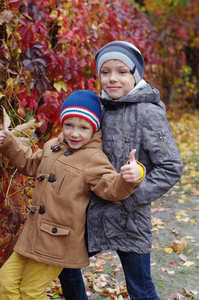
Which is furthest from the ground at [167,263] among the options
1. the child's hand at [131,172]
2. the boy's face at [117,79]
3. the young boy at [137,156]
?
the boy's face at [117,79]

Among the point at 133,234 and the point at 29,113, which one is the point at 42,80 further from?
the point at 133,234

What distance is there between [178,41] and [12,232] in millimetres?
9625

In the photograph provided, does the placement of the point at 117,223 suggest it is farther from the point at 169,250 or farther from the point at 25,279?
the point at 169,250

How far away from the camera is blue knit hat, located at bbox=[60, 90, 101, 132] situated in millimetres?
1956

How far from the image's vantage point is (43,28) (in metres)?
Answer: 2.72

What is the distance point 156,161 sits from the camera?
6.22 ft

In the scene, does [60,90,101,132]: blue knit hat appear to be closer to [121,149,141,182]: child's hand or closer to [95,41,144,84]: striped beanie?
[95,41,144,84]: striped beanie

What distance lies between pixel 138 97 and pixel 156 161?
0.34 meters

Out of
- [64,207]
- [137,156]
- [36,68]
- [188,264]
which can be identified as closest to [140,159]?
[137,156]

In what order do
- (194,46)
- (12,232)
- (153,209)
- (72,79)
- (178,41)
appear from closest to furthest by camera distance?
(12,232)
(72,79)
(153,209)
(178,41)
(194,46)

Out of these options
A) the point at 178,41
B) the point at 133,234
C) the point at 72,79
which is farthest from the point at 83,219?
the point at 178,41

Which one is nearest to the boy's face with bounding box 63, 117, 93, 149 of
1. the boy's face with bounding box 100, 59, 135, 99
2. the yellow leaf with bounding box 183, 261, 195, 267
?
the boy's face with bounding box 100, 59, 135, 99

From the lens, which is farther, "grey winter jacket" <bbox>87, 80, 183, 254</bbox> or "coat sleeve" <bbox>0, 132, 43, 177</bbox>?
"coat sleeve" <bbox>0, 132, 43, 177</bbox>

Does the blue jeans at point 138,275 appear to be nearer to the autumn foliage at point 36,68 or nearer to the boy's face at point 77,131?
the boy's face at point 77,131
